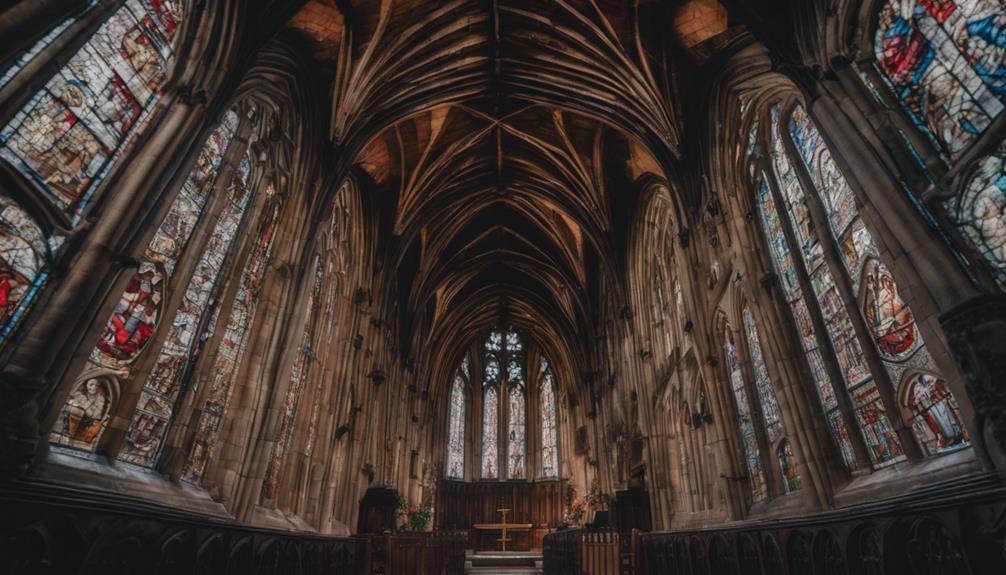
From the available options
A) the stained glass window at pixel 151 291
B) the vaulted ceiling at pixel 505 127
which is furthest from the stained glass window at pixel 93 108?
the vaulted ceiling at pixel 505 127

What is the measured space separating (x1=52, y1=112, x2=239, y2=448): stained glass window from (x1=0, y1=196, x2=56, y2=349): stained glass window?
951 mm

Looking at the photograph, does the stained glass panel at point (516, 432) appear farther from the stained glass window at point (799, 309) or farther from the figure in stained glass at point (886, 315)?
the figure in stained glass at point (886, 315)

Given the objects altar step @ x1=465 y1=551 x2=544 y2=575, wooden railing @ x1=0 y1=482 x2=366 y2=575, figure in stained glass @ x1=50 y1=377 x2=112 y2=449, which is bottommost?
altar step @ x1=465 y1=551 x2=544 y2=575

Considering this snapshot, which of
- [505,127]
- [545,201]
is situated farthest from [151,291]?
[545,201]

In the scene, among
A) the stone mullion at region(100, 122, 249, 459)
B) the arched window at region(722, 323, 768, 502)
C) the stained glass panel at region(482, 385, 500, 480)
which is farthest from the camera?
the stained glass panel at region(482, 385, 500, 480)

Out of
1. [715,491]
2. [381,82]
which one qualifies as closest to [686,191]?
[715,491]

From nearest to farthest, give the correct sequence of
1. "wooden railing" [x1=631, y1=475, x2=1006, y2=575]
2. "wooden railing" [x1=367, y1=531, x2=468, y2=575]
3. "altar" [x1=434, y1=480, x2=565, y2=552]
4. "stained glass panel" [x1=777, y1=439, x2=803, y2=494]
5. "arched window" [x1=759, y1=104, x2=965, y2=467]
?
"wooden railing" [x1=631, y1=475, x2=1006, y2=575], "arched window" [x1=759, y1=104, x2=965, y2=467], "stained glass panel" [x1=777, y1=439, x2=803, y2=494], "wooden railing" [x1=367, y1=531, x2=468, y2=575], "altar" [x1=434, y1=480, x2=565, y2=552]

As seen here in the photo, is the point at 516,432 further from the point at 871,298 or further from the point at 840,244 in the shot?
the point at 871,298

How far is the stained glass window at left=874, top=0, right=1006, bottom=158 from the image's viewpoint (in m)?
5.36

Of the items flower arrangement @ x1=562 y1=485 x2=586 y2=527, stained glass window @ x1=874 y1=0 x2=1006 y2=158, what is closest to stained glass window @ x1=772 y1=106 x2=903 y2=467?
stained glass window @ x1=874 y1=0 x2=1006 y2=158

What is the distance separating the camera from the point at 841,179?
25.8ft

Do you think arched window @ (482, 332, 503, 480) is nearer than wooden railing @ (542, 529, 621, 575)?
No

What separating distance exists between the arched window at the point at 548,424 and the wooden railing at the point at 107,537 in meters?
→ 26.2

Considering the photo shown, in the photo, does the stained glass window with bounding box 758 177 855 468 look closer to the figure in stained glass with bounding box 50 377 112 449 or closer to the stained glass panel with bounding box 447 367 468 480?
the figure in stained glass with bounding box 50 377 112 449
